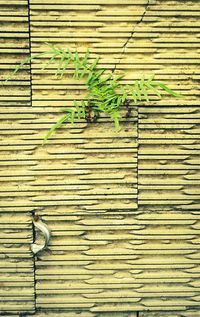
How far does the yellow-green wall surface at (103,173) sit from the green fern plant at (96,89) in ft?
0.15

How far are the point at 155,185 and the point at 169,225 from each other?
31 cm

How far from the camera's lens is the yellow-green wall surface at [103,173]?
2.57 m

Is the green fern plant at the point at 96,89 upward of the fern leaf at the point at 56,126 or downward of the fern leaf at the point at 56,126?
upward

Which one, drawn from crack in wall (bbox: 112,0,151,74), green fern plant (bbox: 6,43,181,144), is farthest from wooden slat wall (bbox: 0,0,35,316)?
crack in wall (bbox: 112,0,151,74)

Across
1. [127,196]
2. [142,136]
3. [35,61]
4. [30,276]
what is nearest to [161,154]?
[142,136]

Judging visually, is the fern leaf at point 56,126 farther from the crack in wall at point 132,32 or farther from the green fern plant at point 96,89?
the crack in wall at point 132,32

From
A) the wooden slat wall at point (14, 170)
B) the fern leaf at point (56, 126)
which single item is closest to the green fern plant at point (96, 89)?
the fern leaf at point (56, 126)

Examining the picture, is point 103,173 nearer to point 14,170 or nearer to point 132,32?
point 14,170

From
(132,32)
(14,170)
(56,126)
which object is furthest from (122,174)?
(132,32)

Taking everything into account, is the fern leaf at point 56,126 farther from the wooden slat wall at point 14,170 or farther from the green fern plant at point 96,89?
the wooden slat wall at point 14,170

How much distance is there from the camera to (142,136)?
2674mm

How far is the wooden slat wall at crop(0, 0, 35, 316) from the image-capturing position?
8.36 feet

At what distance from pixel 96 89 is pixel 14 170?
0.77 metres

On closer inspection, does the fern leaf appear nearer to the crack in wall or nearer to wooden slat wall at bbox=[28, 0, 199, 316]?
wooden slat wall at bbox=[28, 0, 199, 316]
